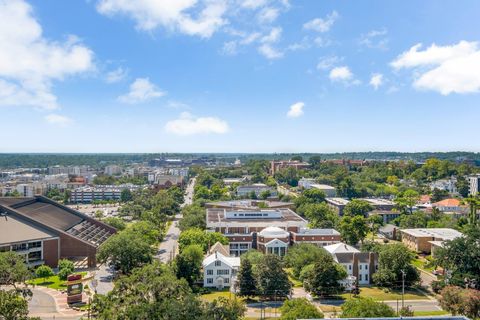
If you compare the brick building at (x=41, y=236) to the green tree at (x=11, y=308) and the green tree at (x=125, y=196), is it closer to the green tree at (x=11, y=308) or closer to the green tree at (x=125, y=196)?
the green tree at (x=11, y=308)

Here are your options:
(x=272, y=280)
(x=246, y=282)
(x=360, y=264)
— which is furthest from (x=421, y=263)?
(x=246, y=282)

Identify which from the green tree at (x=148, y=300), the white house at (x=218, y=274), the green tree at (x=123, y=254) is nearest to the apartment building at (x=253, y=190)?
the green tree at (x=123, y=254)

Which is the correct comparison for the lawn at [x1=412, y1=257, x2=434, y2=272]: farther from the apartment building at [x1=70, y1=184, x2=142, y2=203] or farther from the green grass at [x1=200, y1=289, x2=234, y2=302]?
the apartment building at [x1=70, y1=184, x2=142, y2=203]

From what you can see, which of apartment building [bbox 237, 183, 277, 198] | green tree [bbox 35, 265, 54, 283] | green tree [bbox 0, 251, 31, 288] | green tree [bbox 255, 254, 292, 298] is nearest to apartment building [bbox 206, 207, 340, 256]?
green tree [bbox 255, 254, 292, 298]

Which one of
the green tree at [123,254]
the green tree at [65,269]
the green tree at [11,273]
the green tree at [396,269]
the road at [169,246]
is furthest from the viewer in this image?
the road at [169,246]

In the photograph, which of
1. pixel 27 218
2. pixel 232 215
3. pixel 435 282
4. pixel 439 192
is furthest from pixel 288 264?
pixel 439 192

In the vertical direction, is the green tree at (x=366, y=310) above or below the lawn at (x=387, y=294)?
above

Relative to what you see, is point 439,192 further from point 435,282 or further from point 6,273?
point 6,273
